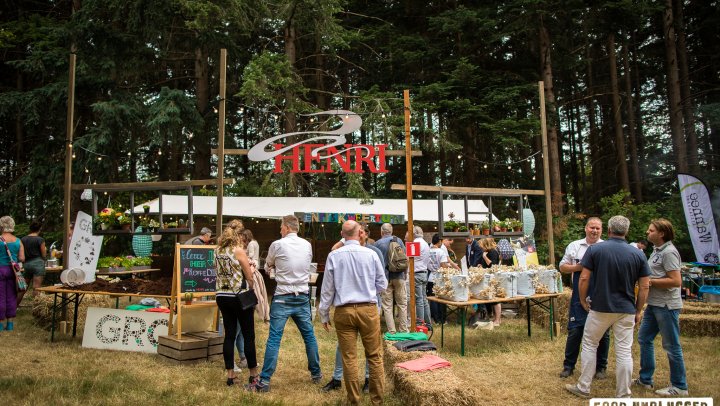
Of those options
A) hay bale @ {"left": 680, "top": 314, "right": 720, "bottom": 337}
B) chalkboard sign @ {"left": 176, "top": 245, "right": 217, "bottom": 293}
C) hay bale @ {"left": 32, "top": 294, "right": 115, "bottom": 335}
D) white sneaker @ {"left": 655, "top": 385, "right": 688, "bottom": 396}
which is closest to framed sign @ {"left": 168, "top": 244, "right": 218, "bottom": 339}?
chalkboard sign @ {"left": 176, "top": 245, "right": 217, "bottom": 293}

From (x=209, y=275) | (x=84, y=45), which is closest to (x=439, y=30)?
(x=84, y=45)

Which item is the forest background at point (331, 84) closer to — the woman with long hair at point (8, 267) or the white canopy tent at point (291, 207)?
the white canopy tent at point (291, 207)

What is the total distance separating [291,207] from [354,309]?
7.35 meters

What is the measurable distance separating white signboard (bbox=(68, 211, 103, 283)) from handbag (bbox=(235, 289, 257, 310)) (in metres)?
3.73

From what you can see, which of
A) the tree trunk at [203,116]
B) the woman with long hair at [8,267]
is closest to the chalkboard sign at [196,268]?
the woman with long hair at [8,267]

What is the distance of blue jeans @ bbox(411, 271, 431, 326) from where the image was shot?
697 centimetres

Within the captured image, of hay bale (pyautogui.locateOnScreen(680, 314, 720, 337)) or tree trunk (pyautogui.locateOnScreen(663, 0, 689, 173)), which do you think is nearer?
hay bale (pyautogui.locateOnScreen(680, 314, 720, 337))

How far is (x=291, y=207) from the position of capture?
10977 millimetres

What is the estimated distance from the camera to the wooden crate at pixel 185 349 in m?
5.16

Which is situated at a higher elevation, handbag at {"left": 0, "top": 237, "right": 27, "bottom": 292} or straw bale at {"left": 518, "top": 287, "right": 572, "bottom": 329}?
handbag at {"left": 0, "top": 237, "right": 27, "bottom": 292}

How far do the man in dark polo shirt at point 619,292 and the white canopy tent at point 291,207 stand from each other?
639cm

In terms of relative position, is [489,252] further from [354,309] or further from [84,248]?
[84,248]

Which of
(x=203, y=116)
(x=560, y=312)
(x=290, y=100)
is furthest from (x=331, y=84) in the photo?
(x=560, y=312)

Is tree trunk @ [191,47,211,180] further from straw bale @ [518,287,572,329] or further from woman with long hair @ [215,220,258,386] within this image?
woman with long hair @ [215,220,258,386]
